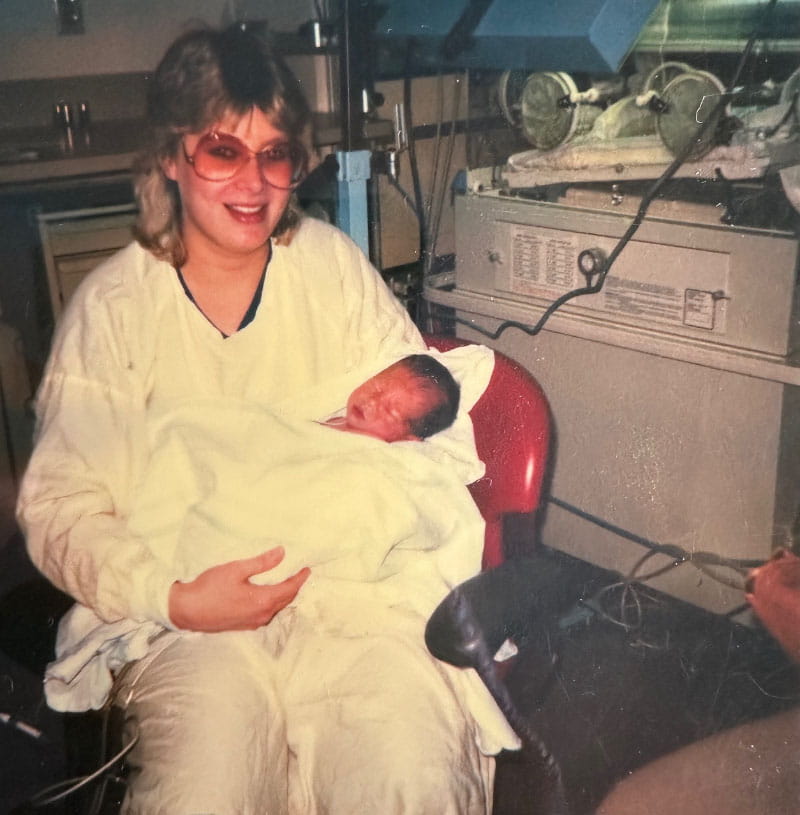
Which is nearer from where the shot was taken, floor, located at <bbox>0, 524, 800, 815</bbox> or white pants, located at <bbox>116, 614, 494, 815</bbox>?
white pants, located at <bbox>116, 614, 494, 815</bbox>

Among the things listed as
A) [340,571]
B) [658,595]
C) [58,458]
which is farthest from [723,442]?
[58,458]

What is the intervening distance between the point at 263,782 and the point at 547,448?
18.4 inches

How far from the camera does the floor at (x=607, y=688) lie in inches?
41.6

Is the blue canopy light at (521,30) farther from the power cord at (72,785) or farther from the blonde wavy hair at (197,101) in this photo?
the power cord at (72,785)

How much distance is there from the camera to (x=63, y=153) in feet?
3.12

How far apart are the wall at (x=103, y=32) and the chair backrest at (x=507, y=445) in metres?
0.49

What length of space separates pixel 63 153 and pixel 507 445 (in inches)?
23.4

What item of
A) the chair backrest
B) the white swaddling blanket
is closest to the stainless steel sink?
the white swaddling blanket

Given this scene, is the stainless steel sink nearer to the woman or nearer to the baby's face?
the woman

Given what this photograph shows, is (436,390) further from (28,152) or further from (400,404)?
(28,152)

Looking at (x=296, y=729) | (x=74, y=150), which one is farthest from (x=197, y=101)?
(x=296, y=729)

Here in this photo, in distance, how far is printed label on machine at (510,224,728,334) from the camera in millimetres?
1178

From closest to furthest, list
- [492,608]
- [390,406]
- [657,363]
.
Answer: [492,608] < [390,406] < [657,363]

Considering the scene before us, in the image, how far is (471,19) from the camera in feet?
3.44
